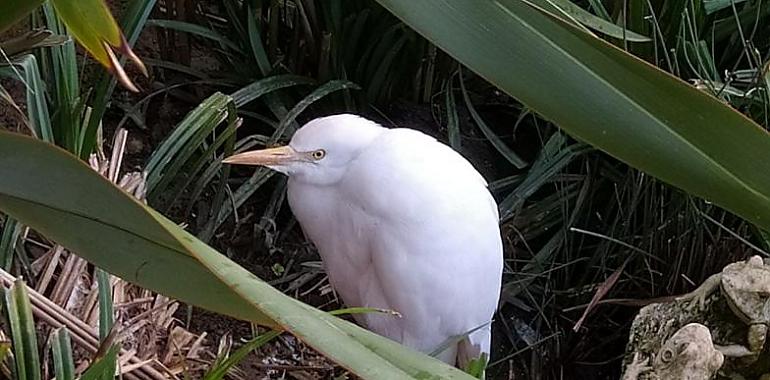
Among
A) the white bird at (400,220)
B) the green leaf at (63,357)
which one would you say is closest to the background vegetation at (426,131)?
the white bird at (400,220)

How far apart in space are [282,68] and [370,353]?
108 cm

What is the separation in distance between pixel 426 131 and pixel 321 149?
43cm

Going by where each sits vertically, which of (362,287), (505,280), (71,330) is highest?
(71,330)

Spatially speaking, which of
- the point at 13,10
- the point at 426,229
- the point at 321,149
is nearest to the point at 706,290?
the point at 426,229

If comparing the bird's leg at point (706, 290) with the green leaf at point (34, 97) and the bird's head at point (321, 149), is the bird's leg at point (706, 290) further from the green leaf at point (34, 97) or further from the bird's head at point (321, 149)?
the green leaf at point (34, 97)

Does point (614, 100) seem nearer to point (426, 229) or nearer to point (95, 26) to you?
point (95, 26)

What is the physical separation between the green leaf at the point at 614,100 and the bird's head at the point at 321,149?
0.65 meters

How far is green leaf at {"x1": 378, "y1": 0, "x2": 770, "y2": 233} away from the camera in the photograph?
35cm

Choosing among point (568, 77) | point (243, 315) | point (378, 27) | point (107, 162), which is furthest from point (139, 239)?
point (378, 27)

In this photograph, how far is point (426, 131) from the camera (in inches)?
56.5

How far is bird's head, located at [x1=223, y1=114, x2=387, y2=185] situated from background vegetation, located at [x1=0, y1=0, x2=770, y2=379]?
8 cm

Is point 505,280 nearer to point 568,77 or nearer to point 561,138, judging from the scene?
point 561,138

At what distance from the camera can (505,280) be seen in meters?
1.36

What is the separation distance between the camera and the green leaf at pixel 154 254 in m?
0.32
